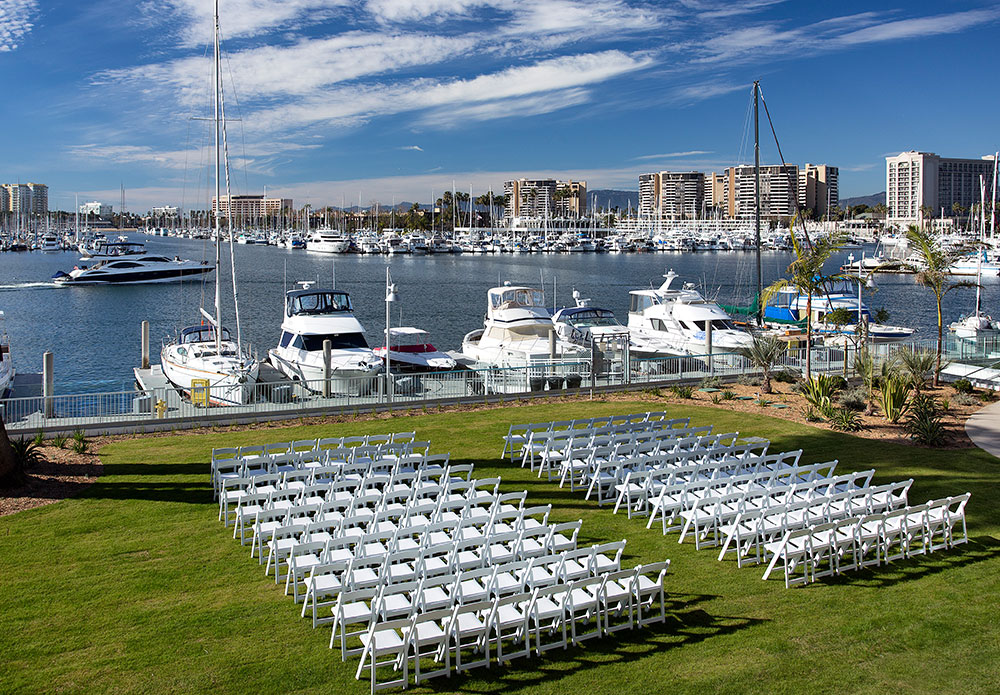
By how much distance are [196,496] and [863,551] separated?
10.3 m

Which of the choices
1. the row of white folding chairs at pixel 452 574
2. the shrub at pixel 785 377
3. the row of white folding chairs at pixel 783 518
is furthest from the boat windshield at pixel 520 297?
the row of white folding chairs at pixel 452 574

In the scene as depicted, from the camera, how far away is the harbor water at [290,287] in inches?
2058

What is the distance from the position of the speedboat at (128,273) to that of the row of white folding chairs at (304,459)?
8447cm

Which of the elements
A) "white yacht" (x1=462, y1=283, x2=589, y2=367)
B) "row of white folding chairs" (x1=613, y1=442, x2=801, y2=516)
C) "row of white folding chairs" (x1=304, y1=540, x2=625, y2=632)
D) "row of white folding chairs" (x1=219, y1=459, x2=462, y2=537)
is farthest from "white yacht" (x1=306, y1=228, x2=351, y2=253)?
"row of white folding chairs" (x1=304, y1=540, x2=625, y2=632)

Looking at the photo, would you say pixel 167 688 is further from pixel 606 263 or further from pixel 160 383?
pixel 606 263

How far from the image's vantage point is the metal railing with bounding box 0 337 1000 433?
63.7 feet

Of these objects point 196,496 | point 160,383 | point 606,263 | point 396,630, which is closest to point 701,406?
point 196,496

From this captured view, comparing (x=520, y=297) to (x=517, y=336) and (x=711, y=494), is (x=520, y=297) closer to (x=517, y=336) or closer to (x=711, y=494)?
(x=517, y=336)

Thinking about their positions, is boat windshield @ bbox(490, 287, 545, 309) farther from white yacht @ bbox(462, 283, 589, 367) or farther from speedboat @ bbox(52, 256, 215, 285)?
speedboat @ bbox(52, 256, 215, 285)

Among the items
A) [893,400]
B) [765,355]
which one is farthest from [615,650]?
[765,355]

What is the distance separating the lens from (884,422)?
63.7ft

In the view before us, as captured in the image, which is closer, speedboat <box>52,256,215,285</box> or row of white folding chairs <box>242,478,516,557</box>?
row of white folding chairs <box>242,478,516,557</box>

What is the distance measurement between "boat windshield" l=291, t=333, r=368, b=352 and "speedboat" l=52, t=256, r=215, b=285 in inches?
2681

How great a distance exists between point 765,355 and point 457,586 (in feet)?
57.4
